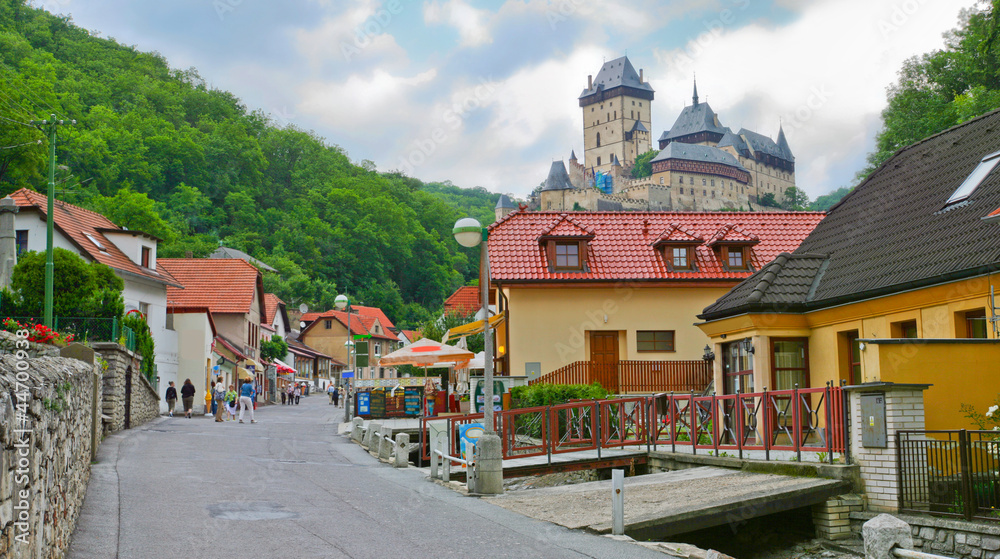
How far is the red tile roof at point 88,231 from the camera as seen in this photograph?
1341 inches

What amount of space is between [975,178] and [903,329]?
3.40m

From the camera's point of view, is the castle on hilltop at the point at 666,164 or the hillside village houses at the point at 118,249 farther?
the castle on hilltop at the point at 666,164

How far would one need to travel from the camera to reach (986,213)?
49.9ft

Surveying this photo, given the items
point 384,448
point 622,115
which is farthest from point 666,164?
point 384,448

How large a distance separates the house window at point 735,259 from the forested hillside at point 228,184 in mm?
51087

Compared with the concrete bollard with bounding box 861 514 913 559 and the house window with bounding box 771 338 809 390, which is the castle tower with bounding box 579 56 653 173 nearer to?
the house window with bounding box 771 338 809 390

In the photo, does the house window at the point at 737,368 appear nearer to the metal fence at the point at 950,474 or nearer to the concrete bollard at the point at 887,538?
the metal fence at the point at 950,474

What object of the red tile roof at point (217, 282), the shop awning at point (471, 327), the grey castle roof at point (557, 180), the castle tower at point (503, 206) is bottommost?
the shop awning at point (471, 327)

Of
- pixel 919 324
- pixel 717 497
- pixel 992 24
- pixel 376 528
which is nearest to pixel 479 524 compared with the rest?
pixel 376 528

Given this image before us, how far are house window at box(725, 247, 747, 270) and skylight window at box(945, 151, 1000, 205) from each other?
1366 centimetres

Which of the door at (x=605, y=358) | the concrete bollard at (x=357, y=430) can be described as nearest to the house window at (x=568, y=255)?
the door at (x=605, y=358)

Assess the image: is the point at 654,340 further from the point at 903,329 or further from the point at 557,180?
the point at 557,180

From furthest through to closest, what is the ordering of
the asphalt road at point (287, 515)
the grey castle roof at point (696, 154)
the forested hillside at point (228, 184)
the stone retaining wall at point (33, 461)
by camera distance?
1. the grey castle roof at point (696, 154)
2. the forested hillside at point (228, 184)
3. the asphalt road at point (287, 515)
4. the stone retaining wall at point (33, 461)

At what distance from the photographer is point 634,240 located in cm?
3173
